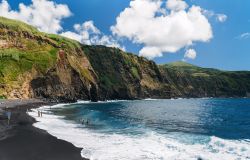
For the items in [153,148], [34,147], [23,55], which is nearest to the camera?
[34,147]

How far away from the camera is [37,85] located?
147 metres

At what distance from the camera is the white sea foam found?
33.0 metres

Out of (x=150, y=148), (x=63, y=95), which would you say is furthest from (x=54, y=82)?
(x=150, y=148)

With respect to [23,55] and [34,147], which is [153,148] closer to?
[34,147]

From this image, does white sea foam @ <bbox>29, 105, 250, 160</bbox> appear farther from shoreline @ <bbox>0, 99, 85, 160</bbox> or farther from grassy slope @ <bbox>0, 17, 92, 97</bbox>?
grassy slope @ <bbox>0, 17, 92, 97</bbox>

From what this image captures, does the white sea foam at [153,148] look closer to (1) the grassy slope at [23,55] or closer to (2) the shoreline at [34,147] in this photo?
(2) the shoreline at [34,147]

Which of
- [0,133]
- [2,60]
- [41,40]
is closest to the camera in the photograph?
[0,133]

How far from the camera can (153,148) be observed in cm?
3753

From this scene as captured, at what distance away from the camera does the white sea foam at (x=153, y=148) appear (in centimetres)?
3303

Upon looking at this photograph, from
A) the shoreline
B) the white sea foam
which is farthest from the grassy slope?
the white sea foam

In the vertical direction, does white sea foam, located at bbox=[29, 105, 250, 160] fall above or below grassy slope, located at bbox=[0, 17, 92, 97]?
below

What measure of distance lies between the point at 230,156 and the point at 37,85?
125645 mm

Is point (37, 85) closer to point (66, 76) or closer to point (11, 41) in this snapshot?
point (66, 76)

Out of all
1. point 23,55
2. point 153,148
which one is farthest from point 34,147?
point 23,55
